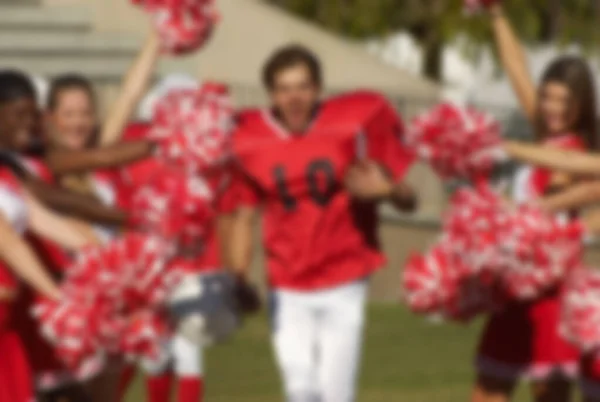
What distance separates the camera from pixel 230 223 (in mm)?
10656

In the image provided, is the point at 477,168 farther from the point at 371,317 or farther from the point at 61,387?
the point at 371,317

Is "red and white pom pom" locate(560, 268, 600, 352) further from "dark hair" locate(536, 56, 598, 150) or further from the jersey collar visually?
the jersey collar

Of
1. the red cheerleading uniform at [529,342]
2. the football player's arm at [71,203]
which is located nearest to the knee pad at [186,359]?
the red cheerleading uniform at [529,342]

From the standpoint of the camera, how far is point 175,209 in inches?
361

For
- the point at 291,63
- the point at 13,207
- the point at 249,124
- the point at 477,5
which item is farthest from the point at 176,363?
the point at 13,207

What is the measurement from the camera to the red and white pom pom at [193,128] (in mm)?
9570

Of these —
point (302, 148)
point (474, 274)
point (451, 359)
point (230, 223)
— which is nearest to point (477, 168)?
point (474, 274)

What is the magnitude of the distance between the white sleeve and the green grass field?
4.88 metres

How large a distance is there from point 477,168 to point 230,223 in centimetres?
180

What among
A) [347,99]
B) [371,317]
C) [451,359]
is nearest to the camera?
[347,99]

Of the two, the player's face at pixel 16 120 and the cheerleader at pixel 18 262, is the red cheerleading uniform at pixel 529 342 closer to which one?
the cheerleader at pixel 18 262

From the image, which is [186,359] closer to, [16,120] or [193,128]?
[193,128]

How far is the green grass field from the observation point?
13383 mm

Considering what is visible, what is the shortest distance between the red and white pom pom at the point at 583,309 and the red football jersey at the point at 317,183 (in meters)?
1.11
